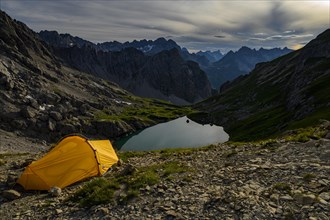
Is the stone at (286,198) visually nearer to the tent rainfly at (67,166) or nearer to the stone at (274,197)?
the stone at (274,197)

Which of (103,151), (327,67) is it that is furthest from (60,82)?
(103,151)

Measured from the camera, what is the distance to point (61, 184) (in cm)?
Result: 2089

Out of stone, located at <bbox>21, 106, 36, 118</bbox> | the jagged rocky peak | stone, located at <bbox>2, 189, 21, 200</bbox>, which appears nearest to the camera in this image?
stone, located at <bbox>2, 189, 21, 200</bbox>

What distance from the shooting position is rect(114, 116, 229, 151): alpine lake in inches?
4737

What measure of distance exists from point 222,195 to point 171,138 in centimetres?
12231

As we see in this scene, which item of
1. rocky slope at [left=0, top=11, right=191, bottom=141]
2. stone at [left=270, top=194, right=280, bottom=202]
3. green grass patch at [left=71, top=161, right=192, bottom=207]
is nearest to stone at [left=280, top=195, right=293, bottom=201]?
stone at [left=270, top=194, right=280, bottom=202]

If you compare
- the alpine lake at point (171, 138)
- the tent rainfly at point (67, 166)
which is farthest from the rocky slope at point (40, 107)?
the tent rainfly at point (67, 166)

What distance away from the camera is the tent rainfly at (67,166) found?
21.1 meters

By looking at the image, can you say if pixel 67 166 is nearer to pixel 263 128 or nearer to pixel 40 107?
pixel 263 128

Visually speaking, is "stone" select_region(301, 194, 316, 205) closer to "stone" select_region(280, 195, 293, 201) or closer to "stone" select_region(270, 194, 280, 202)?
"stone" select_region(280, 195, 293, 201)

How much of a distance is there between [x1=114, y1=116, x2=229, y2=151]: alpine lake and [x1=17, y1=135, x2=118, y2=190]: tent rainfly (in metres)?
89.2

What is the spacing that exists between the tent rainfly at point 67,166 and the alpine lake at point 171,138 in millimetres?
89168

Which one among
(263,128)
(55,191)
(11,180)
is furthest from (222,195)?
(263,128)

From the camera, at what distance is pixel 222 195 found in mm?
15359
